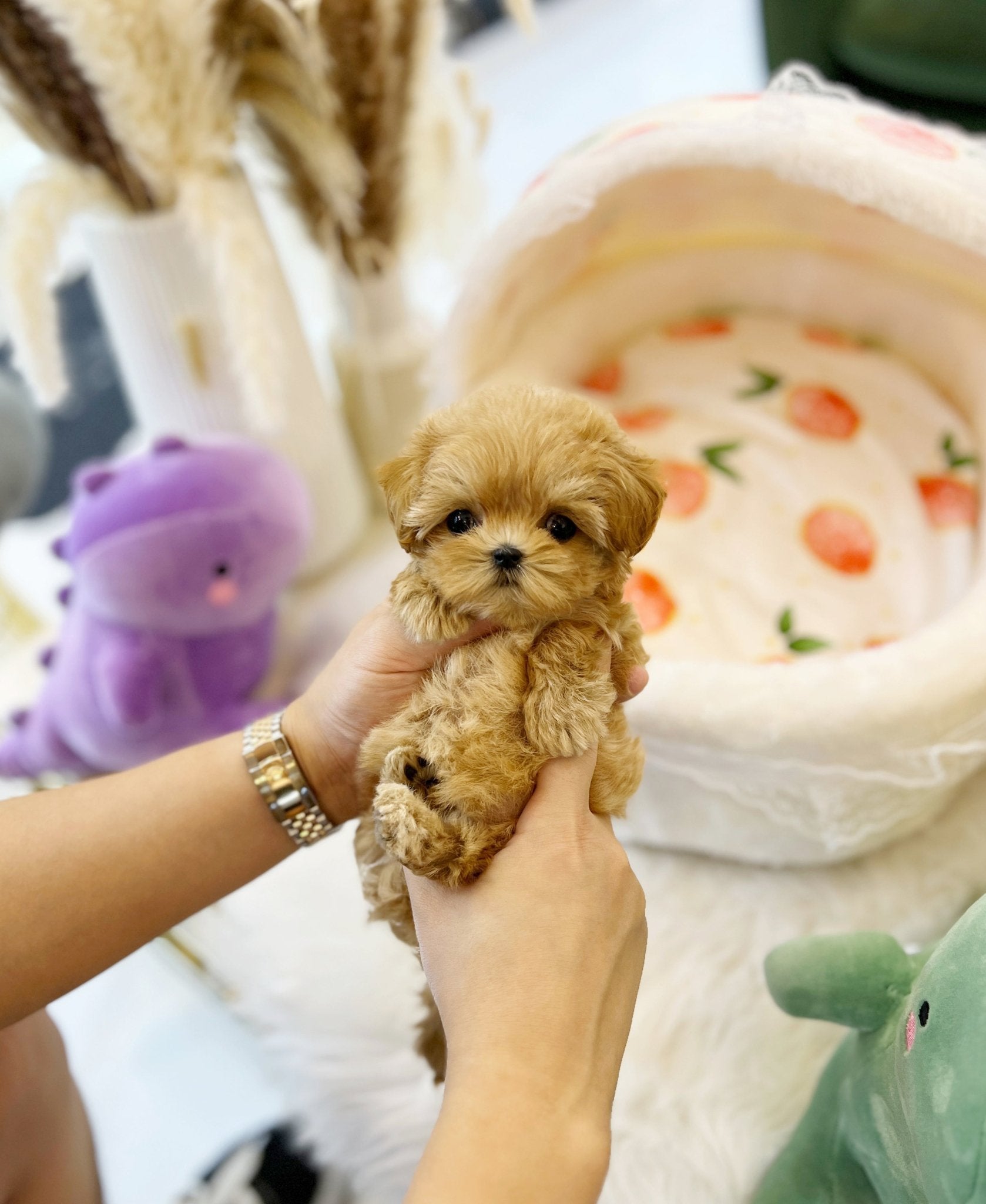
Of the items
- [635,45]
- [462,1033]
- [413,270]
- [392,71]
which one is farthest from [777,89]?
[635,45]

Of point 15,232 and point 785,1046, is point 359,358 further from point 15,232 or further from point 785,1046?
point 785,1046

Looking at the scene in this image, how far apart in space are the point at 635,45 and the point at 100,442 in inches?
99.8

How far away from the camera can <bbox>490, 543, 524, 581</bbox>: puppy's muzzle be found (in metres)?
0.58

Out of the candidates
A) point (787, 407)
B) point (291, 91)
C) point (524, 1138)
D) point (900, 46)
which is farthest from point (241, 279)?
point (900, 46)

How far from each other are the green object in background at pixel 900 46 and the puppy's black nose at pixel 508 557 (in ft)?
5.51

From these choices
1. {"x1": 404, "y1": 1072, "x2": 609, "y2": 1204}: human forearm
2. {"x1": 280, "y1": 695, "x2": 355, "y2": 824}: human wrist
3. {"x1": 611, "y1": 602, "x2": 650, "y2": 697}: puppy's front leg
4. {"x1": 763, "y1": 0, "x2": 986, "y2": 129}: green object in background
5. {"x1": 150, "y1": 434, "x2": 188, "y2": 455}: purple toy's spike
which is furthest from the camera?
{"x1": 763, "y1": 0, "x2": 986, "y2": 129}: green object in background

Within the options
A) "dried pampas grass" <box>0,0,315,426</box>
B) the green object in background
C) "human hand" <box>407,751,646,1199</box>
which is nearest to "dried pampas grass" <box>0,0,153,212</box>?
"dried pampas grass" <box>0,0,315,426</box>

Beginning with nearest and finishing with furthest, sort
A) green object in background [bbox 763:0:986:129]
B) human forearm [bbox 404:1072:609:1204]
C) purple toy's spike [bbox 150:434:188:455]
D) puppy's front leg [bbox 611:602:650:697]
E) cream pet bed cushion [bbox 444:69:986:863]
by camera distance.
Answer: human forearm [bbox 404:1072:609:1204] → puppy's front leg [bbox 611:602:650:697] → cream pet bed cushion [bbox 444:69:986:863] → purple toy's spike [bbox 150:434:188:455] → green object in background [bbox 763:0:986:129]

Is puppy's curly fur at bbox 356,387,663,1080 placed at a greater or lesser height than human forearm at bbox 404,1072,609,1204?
greater

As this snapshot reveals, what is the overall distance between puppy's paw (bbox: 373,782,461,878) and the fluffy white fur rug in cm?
60

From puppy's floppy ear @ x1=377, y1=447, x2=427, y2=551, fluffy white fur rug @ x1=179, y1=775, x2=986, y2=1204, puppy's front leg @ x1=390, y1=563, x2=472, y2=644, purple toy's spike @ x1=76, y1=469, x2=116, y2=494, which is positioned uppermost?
puppy's floppy ear @ x1=377, y1=447, x2=427, y2=551

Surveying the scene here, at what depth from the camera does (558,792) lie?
633mm

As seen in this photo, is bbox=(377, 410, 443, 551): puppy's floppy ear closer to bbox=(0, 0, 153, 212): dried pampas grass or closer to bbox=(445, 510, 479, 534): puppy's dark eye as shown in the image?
bbox=(445, 510, 479, 534): puppy's dark eye

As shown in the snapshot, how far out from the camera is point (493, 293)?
4.07 ft
